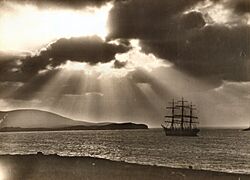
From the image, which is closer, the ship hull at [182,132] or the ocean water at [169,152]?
the ocean water at [169,152]

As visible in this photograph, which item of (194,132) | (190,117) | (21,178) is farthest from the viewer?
(190,117)

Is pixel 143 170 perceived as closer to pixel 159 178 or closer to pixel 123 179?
pixel 159 178

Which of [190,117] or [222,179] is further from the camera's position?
[190,117]

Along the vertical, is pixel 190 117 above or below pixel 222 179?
above

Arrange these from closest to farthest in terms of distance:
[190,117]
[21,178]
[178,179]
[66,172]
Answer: [21,178], [178,179], [66,172], [190,117]

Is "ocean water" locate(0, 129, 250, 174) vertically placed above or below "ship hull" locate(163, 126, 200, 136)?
below

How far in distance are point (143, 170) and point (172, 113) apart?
155032mm

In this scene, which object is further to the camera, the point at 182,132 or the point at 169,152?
the point at 182,132

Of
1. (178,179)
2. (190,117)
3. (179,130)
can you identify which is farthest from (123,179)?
(190,117)

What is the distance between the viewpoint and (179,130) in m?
172

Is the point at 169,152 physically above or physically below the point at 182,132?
below

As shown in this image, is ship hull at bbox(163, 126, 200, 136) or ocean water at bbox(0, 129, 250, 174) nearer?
ocean water at bbox(0, 129, 250, 174)

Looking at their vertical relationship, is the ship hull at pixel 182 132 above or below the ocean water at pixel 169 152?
above

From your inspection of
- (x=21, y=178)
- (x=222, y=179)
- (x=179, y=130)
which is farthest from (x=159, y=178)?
(x=179, y=130)
